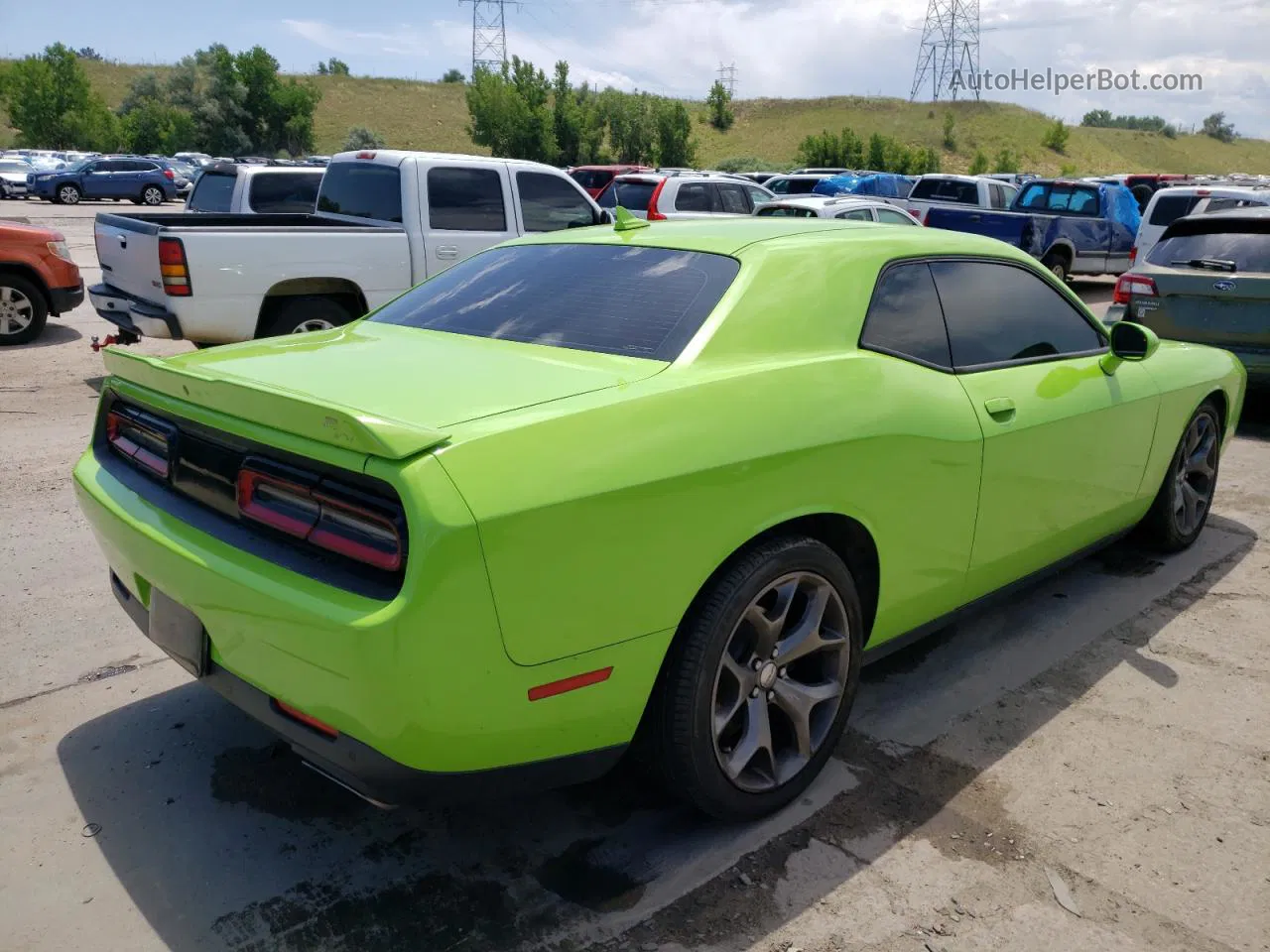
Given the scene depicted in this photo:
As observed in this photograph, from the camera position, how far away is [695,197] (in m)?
15.0

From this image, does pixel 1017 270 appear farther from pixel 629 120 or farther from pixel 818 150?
pixel 629 120

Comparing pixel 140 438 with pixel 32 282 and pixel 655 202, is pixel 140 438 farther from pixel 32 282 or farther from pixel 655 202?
pixel 655 202

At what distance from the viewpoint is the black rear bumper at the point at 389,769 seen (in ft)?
7.13

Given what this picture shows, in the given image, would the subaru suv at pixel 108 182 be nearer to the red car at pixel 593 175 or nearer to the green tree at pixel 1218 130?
the red car at pixel 593 175

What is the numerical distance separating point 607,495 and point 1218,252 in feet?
23.8

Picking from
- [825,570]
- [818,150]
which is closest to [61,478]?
[825,570]

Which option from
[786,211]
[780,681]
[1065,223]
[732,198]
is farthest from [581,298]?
[1065,223]

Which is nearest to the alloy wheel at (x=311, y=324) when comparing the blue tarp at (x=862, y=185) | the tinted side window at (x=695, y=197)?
the tinted side window at (x=695, y=197)

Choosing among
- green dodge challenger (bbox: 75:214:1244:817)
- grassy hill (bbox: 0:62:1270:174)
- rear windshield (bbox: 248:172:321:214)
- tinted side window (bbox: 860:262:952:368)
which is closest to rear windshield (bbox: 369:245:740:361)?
green dodge challenger (bbox: 75:214:1244:817)

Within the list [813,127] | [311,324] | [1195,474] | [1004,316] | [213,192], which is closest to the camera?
[1004,316]

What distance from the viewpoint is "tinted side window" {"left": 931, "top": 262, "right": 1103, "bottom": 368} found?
3510 mm

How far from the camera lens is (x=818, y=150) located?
53562mm

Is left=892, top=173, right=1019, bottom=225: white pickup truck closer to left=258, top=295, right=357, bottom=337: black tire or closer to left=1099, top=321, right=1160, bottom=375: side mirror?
left=258, top=295, right=357, bottom=337: black tire

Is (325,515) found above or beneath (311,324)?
above
